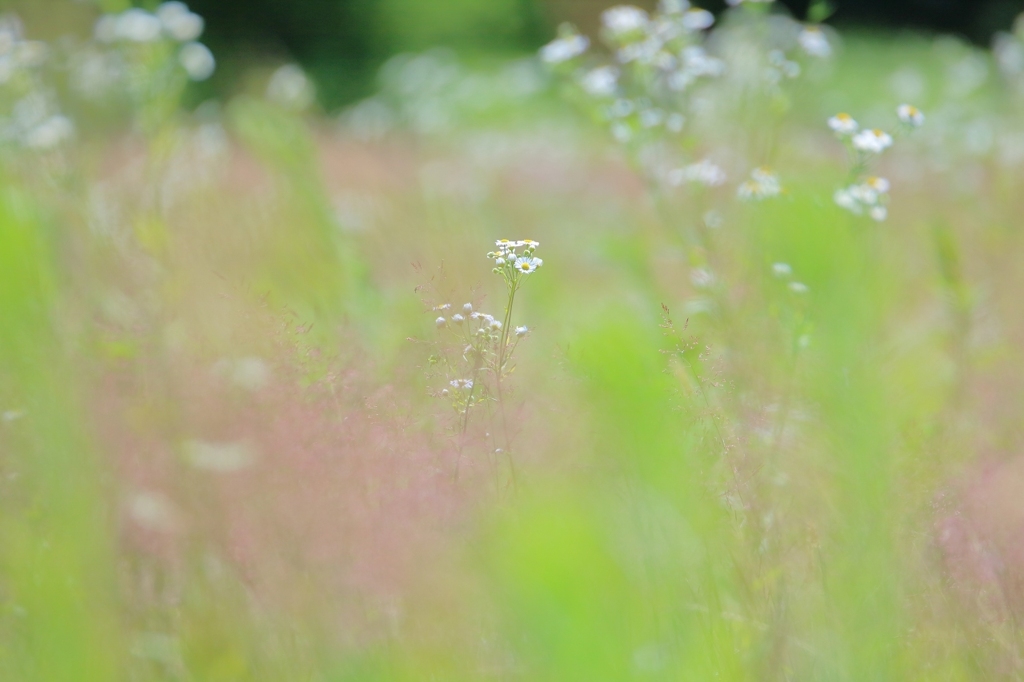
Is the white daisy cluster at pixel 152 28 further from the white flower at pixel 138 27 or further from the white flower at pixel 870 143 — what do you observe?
the white flower at pixel 870 143

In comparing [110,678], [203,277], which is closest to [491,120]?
[203,277]

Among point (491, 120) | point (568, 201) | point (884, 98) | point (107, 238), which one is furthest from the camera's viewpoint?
point (884, 98)

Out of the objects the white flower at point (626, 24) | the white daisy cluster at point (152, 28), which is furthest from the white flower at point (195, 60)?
the white flower at point (626, 24)

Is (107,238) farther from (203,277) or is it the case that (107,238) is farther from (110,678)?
(110,678)

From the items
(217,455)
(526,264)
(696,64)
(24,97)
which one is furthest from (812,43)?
(24,97)

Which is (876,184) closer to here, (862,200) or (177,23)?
(862,200)

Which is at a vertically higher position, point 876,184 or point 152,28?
point 152,28
